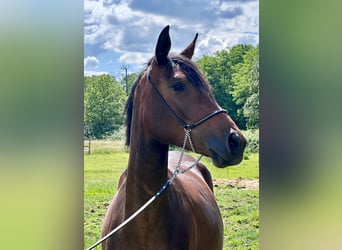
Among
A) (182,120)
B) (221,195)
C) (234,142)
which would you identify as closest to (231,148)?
(234,142)

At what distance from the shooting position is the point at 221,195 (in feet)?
7.47

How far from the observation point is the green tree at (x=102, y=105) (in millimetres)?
1916

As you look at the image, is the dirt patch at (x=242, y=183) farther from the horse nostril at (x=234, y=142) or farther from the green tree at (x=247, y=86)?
the horse nostril at (x=234, y=142)

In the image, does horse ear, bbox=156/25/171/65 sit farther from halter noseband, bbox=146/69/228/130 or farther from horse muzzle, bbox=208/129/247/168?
horse muzzle, bbox=208/129/247/168

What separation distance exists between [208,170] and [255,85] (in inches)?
26.4

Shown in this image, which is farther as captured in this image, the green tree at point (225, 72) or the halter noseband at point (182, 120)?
the green tree at point (225, 72)

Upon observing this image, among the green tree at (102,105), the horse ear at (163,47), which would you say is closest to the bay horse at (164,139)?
the horse ear at (163,47)

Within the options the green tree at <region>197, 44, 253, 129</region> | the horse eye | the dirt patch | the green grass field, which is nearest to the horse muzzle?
the horse eye

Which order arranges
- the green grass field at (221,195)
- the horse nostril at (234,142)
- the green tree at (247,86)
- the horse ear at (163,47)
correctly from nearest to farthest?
the horse nostril at (234,142), the horse ear at (163,47), the green tree at (247,86), the green grass field at (221,195)

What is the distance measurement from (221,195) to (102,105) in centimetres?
84

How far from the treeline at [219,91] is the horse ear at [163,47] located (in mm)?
546

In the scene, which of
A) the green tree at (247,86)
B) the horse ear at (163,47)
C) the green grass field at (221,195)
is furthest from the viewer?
the green grass field at (221,195)
